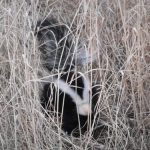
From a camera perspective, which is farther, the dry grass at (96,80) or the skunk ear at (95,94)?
the skunk ear at (95,94)

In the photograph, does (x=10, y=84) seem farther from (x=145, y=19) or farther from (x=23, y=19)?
(x=145, y=19)

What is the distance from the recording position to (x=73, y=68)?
6.79 ft

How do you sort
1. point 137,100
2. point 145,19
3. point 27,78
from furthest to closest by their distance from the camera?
point 145,19 < point 137,100 < point 27,78

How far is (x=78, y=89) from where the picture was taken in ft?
6.41

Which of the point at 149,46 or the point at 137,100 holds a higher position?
the point at 149,46

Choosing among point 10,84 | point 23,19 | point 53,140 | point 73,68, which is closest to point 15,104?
point 10,84

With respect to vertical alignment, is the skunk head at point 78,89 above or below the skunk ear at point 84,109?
above

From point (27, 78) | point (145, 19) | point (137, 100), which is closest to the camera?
point (27, 78)

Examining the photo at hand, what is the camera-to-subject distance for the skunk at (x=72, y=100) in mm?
1895

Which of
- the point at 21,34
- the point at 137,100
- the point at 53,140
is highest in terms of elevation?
the point at 21,34

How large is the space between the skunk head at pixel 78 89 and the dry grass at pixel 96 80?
74 millimetres

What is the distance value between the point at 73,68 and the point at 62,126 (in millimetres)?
309

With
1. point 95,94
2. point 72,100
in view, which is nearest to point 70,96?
point 72,100

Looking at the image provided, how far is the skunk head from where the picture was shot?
1895 millimetres
